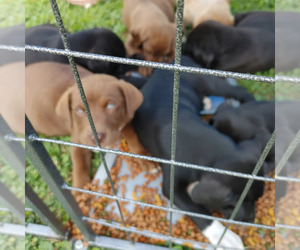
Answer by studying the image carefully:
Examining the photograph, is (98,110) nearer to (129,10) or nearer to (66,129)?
(66,129)

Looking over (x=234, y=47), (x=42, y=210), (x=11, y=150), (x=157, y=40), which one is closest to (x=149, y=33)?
(x=157, y=40)

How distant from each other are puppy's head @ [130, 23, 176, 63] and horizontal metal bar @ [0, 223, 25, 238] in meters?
1.87

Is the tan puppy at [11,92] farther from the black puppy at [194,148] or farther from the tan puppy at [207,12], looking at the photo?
the tan puppy at [207,12]

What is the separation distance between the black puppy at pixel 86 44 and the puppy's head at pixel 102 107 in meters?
0.73

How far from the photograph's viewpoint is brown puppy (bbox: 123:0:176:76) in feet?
9.66

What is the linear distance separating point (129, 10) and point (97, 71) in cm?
100

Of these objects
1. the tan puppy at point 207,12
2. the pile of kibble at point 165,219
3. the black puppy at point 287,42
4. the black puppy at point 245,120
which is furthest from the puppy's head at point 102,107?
the tan puppy at point 207,12

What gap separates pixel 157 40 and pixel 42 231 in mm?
1903

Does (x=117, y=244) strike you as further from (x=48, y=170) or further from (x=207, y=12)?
(x=207, y=12)

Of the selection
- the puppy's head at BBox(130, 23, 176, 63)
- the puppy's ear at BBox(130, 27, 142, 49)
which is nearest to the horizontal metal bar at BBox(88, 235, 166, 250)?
the puppy's head at BBox(130, 23, 176, 63)

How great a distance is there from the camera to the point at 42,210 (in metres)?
1.54

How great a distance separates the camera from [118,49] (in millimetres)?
2844

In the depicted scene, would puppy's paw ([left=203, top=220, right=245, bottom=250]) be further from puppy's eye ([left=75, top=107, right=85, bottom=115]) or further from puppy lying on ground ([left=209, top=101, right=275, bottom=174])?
puppy's eye ([left=75, top=107, right=85, bottom=115])

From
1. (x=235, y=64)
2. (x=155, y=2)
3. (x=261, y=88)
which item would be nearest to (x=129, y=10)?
(x=155, y=2)
